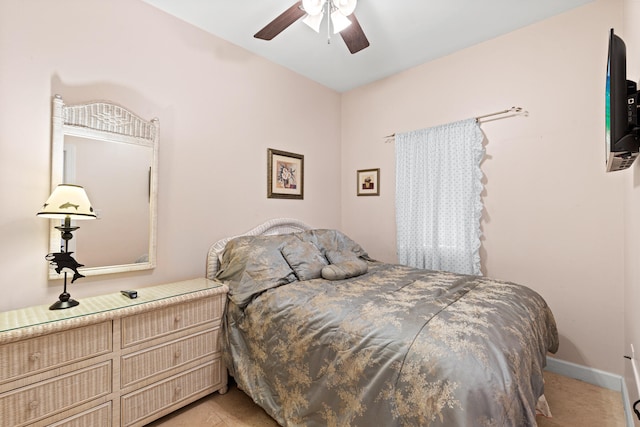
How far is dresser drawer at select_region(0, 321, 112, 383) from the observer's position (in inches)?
50.6

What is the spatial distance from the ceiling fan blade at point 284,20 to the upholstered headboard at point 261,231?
1.60 metres

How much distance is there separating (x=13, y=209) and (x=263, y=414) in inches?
75.2

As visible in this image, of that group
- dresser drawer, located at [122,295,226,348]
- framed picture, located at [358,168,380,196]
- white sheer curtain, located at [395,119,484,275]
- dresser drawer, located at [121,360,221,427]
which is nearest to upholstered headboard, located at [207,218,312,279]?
dresser drawer, located at [122,295,226,348]

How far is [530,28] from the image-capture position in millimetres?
2477

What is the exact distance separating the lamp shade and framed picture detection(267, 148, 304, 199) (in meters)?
1.56

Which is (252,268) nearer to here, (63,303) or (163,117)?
(63,303)

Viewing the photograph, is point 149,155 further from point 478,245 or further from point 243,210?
point 478,245

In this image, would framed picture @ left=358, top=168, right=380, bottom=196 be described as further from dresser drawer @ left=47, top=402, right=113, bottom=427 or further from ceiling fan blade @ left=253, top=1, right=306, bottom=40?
dresser drawer @ left=47, top=402, right=113, bottom=427

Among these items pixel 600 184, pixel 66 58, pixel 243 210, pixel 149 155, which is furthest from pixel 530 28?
pixel 66 58

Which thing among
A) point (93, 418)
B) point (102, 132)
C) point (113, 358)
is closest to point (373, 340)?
point (113, 358)

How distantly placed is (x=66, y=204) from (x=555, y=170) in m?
3.39

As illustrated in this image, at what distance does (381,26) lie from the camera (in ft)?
8.00

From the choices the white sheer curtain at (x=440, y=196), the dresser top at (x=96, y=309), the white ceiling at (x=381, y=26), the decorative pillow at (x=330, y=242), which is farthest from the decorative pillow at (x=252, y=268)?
the white ceiling at (x=381, y=26)

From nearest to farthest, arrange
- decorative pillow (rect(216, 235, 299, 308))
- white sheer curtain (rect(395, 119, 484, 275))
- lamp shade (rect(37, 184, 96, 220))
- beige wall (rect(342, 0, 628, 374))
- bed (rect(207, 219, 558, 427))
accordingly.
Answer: bed (rect(207, 219, 558, 427)) → lamp shade (rect(37, 184, 96, 220)) → decorative pillow (rect(216, 235, 299, 308)) → beige wall (rect(342, 0, 628, 374)) → white sheer curtain (rect(395, 119, 484, 275))
